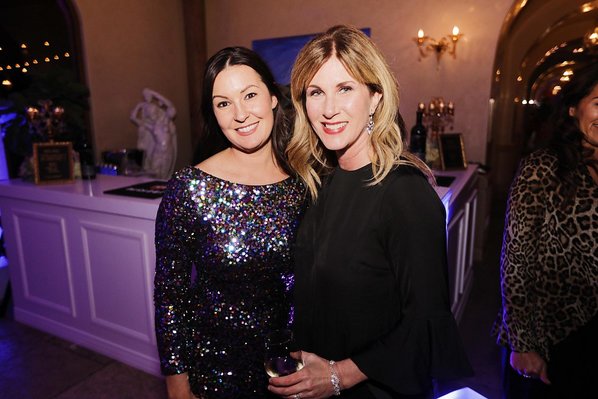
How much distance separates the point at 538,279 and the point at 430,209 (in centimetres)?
81

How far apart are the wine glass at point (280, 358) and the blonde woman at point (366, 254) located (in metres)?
0.03

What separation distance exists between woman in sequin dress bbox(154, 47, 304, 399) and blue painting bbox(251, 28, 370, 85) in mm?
4513

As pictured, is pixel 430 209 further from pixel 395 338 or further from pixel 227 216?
pixel 227 216

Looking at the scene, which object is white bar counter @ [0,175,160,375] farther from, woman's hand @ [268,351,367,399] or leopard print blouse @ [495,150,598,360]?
leopard print blouse @ [495,150,598,360]

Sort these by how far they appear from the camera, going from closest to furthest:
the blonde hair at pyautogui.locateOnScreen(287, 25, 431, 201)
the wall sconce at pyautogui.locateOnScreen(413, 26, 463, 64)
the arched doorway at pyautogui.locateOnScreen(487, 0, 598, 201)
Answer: the blonde hair at pyautogui.locateOnScreen(287, 25, 431, 201) → the wall sconce at pyautogui.locateOnScreen(413, 26, 463, 64) → the arched doorway at pyautogui.locateOnScreen(487, 0, 598, 201)

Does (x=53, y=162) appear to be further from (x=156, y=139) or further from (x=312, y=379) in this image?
(x=312, y=379)

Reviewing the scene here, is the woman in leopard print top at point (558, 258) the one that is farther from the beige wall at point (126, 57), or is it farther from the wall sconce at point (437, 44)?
the beige wall at point (126, 57)

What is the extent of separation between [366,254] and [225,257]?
465 mm

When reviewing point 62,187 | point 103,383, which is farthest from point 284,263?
point 62,187

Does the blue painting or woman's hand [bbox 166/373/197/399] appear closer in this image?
woman's hand [bbox 166/373/197/399]

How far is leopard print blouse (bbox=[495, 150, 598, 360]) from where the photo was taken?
1.46 m

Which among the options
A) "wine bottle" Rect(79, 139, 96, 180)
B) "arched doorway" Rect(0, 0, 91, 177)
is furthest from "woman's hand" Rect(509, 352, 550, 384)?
"arched doorway" Rect(0, 0, 91, 177)

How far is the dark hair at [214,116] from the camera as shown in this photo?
131 cm

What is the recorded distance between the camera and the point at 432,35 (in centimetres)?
488
